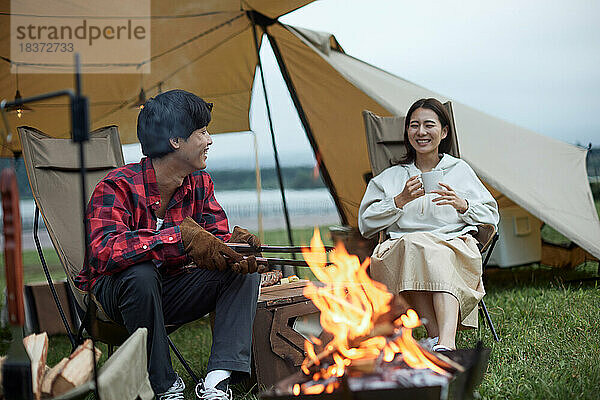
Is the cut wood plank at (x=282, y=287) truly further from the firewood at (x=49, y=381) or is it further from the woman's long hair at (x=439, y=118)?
the firewood at (x=49, y=381)

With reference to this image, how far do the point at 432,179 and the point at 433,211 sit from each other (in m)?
0.29

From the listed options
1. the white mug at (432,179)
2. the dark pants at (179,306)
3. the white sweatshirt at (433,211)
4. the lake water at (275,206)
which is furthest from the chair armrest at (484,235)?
the lake water at (275,206)

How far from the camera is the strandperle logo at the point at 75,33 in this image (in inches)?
124

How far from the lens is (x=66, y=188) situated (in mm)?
2537

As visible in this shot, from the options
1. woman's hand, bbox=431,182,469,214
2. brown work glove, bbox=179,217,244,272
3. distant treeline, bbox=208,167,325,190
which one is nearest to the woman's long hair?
woman's hand, bbox=431,182,469,214

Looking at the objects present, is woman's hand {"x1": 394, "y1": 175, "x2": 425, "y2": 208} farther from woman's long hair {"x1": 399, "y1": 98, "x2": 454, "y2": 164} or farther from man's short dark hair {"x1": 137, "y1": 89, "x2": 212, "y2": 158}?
man's short dark hair {"x1": 137, "y1": 89, "x2": 212, "y2": 158}

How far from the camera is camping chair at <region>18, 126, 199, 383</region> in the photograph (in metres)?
2.16

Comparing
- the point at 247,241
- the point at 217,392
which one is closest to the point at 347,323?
the point at 217,392

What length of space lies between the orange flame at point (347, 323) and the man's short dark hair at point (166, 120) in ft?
1.83

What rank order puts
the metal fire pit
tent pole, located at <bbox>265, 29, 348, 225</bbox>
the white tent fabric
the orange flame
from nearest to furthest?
the metal fire pit, the orange flame, the white tent fabric, tent pole, located at <bbox>265, 29, 348, 225</bbox>

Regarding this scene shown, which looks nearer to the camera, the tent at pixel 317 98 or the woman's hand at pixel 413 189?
the woman's hand at pixel 413 189

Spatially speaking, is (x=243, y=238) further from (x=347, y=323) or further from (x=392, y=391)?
(x=392, y=391)

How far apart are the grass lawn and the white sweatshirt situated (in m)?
0.47

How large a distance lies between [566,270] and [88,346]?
136 inches
